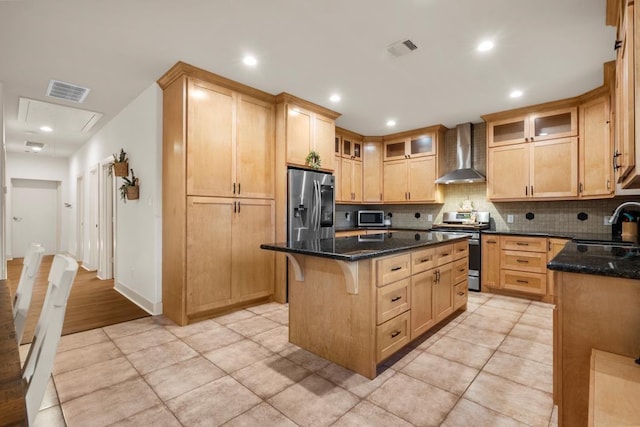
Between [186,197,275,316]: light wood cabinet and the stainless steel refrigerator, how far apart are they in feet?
0.93

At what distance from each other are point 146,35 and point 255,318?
2842mm

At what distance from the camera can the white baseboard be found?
11.2 feet

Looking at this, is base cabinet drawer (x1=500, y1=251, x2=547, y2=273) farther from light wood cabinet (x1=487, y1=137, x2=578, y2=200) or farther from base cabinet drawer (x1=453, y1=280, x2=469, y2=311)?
base cabinet drawer (x1=453, y1=280, x2=469, y2=311)

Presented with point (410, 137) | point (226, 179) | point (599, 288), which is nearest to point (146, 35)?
point (226, 179)

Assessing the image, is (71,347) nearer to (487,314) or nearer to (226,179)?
(226,179)

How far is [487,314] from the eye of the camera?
344 centimetres

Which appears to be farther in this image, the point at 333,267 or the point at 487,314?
the point at 487,314

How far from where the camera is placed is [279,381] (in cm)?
206

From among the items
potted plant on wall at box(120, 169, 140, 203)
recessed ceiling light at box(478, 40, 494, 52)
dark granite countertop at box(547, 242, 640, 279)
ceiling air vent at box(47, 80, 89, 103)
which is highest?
recessed ceiling light at box(478, 40, 494, 52)

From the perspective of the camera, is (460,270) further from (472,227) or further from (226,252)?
(226,252)

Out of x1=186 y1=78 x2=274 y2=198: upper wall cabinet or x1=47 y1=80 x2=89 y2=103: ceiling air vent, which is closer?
x1=186 y1=78 x2=274 y2=198: upper wall cabinet

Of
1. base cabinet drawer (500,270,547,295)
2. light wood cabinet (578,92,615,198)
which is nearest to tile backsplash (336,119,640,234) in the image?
light wood cabinet (578,92,615,198)

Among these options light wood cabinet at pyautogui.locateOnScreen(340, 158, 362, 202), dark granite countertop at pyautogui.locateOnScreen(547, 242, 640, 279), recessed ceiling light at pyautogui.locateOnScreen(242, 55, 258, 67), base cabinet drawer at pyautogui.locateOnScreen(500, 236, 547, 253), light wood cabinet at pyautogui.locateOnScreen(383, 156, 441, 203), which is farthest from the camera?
light wood cabinet at pyautogui.locateOnScreen(340, 158, 362, 202)

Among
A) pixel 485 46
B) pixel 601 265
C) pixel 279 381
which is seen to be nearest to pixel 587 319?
pixel 601 265
